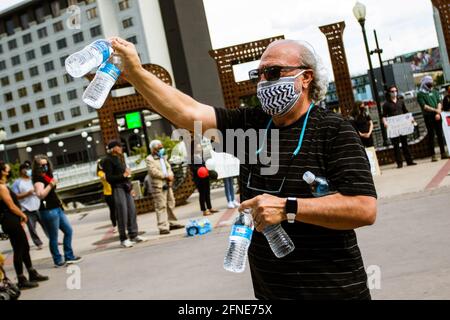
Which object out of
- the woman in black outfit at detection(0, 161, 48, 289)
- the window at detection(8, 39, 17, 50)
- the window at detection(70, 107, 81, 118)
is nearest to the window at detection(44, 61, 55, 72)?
the window at detection(8, 39, 17, 50)

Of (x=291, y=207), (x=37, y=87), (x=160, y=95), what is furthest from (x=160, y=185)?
(x=37, y=87)

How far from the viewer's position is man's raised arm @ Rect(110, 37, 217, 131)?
2402 mm

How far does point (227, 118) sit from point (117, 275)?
5916 millimetres

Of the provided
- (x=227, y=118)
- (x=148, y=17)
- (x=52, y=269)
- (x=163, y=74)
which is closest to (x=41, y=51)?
(x=148, y=17)

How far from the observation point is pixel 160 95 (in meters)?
2.41

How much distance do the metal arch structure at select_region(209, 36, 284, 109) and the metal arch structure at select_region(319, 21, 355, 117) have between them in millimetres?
1582

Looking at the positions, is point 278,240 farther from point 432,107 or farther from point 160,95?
point 432,107

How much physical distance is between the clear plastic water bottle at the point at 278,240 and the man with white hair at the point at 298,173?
0.03m

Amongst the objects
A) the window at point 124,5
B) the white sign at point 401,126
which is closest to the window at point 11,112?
the window at point 124,5

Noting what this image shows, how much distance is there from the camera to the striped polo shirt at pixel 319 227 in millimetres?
2125

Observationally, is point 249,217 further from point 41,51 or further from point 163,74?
point 41,51

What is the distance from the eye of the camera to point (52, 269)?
Answer: 30.7 ft

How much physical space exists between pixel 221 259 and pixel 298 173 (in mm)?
5642

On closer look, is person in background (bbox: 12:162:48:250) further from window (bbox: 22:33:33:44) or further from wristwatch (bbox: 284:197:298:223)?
window (bbox: 22:33:33:44)
